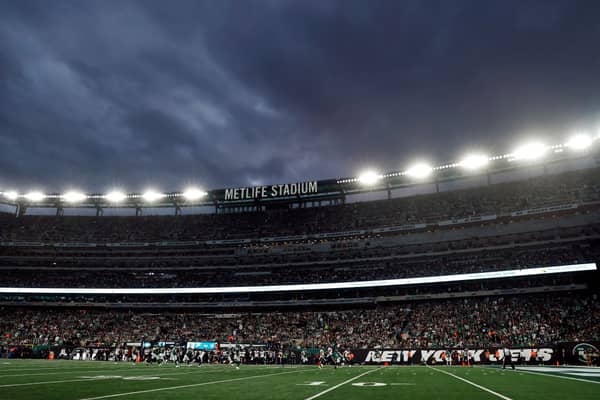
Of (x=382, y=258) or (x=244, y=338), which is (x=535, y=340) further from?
(x=244, y=338)

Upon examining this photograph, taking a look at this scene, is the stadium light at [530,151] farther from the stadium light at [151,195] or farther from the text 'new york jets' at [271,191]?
the stadium light at [151,195]

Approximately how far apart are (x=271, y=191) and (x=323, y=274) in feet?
52.5

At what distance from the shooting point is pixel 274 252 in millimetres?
60938

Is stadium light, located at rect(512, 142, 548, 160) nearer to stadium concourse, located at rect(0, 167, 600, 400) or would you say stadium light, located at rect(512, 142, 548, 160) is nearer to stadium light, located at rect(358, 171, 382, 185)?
stadium concourse, located at rect(0, 167, 600, 400)

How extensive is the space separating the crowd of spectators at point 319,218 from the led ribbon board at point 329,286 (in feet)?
29.7

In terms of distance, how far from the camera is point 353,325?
47312 millimetres

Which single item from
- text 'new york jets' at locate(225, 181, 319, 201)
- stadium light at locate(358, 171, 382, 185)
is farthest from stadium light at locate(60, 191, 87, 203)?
stadium light at locate(358, 171, 382, 185)

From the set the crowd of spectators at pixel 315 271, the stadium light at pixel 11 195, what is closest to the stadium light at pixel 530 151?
the crowd of spectators at pixel 315 271

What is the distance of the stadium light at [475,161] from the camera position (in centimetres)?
5119

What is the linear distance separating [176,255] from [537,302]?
162ft

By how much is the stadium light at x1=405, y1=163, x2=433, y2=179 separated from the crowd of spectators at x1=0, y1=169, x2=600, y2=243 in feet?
17.3

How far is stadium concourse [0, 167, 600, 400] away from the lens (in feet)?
130

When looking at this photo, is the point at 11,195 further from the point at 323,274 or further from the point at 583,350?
the point at 583,350

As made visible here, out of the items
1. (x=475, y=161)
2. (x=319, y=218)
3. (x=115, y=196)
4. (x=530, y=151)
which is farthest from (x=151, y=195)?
(x=530, y=151)
